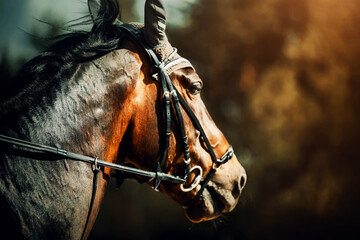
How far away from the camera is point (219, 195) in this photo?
171cm

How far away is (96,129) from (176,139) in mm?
384

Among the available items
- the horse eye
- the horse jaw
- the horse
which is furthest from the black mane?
the horse jaw

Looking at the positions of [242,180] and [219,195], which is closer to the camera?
[219,195]

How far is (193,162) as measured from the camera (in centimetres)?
159

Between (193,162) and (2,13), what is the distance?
6.02 ft

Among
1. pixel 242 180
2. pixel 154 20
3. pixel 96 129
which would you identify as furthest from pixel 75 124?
pixel 242 180

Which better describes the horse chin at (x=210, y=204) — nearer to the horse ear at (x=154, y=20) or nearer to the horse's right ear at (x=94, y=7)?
the horse ear at (x=154, y=20)

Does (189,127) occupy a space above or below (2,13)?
below

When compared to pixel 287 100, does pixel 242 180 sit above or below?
above

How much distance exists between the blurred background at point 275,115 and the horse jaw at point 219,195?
1945mm

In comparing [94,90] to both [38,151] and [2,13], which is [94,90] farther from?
[2,13]

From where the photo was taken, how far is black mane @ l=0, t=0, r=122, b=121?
45.9 inches

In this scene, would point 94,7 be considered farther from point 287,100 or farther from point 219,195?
point 287,100

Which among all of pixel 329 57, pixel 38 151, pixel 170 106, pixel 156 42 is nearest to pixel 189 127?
pixel 170 106
